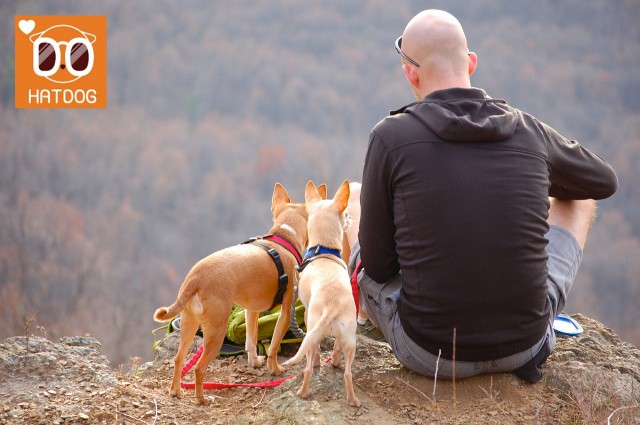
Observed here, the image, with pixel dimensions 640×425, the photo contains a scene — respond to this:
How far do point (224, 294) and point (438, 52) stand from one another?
182cm

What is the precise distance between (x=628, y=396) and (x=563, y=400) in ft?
1.96

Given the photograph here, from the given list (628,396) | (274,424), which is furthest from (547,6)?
(274,424)

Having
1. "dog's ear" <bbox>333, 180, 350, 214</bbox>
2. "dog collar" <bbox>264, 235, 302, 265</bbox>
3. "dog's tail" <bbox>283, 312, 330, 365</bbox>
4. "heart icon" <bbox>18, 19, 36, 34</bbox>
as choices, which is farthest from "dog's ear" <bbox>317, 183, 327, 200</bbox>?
"heart icon" <bbox>18, 19, 36, 34</bbox>

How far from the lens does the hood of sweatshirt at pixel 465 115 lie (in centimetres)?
332

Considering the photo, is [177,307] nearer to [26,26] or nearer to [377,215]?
[377,215]

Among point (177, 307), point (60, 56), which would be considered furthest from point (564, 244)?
point (60, 56)

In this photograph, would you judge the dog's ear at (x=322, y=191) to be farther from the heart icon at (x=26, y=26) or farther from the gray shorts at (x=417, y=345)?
the heart icon at (x=26, y=26)

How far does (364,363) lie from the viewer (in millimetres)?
4070

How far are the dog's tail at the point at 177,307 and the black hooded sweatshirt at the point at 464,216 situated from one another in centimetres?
106

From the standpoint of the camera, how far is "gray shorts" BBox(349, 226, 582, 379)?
3.69 metres

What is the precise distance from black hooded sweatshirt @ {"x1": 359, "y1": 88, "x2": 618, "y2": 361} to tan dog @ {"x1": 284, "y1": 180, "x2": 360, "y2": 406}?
31cm

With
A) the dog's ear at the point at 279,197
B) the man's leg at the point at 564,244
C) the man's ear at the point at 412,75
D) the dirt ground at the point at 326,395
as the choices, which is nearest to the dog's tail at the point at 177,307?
the dirt ground at the point at 326,395

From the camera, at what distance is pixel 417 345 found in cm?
368

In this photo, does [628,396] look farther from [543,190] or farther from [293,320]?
[293,320]
